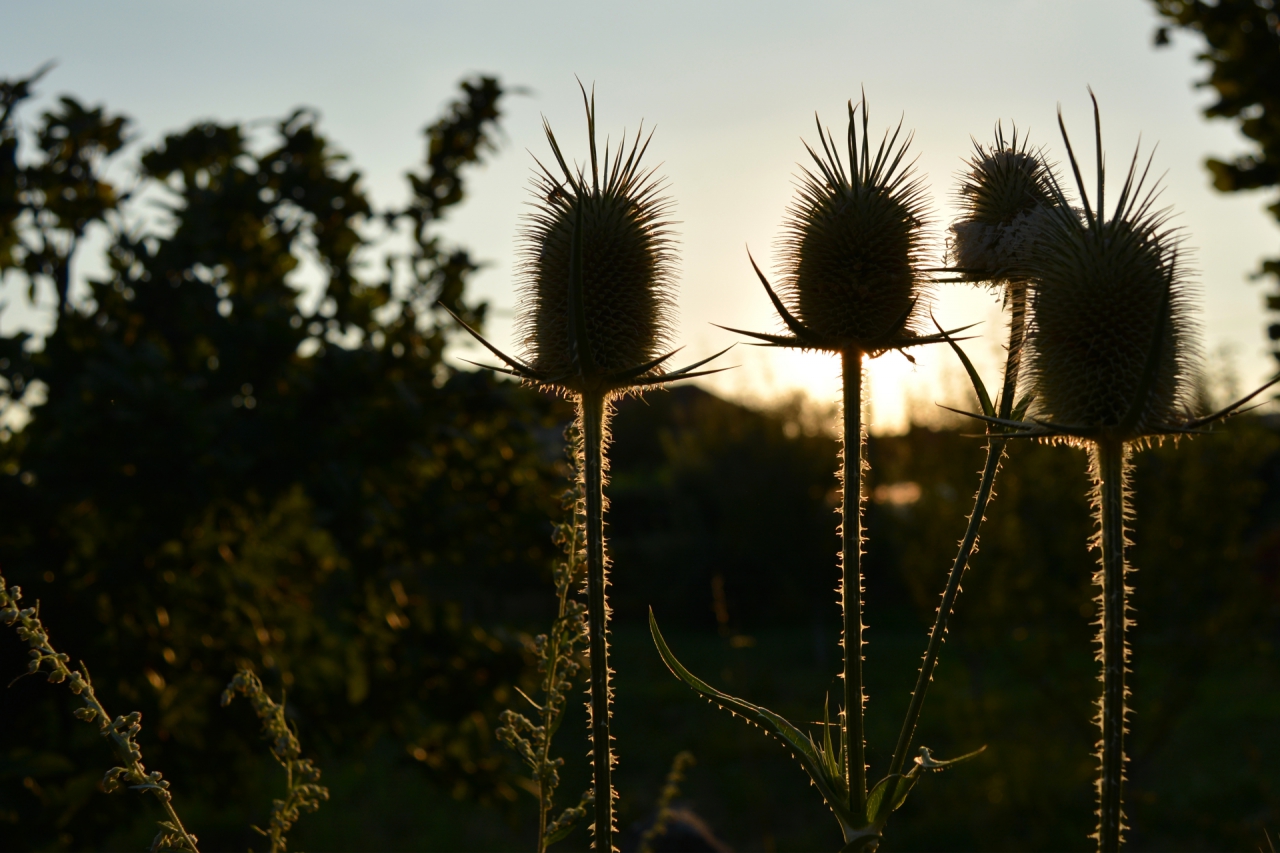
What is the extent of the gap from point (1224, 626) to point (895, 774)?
10964 mm

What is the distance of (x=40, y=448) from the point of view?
3.91 metres

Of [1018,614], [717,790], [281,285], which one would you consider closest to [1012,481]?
[1018,614]

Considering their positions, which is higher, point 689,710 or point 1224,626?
point 1224,626

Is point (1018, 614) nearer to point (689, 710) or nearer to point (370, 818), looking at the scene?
point (689, 710)

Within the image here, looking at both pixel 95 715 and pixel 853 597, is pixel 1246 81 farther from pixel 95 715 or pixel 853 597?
pixel 95 715

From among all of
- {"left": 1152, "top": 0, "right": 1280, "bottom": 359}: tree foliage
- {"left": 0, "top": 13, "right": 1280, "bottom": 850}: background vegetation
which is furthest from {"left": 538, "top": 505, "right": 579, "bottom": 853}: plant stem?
{"left": 1152, "top": 0, "right": 1280, "bottom": 359}: tree foliage

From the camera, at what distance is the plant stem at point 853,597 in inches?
71.7

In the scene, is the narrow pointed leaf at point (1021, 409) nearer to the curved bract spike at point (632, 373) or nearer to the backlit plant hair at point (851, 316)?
the backlit plant hair at point (851, 316)

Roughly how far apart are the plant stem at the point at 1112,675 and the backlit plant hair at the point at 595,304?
0.77 meters

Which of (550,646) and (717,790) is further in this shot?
(717,790)

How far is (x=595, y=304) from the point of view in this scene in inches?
85.1

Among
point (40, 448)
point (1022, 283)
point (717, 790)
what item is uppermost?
point (1022, 283)

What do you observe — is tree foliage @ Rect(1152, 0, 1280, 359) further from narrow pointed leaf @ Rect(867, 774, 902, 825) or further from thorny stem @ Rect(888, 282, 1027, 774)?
narrow pointed leaf @ Rect(867, 774, 902, 825)

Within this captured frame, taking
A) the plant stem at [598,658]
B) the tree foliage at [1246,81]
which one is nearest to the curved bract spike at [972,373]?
the plant stem at [598,658]
